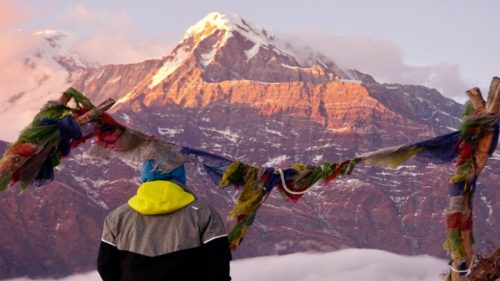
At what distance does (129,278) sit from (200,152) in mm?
2559

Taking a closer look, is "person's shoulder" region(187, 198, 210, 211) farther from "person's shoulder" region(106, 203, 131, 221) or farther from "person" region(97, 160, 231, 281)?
"person's shoulder" region(106, 203, 131, 221)

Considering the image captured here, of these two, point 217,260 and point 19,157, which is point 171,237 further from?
point 19,157

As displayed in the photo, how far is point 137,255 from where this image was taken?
4867 millimetres

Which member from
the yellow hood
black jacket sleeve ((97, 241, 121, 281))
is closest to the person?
the yellow hood

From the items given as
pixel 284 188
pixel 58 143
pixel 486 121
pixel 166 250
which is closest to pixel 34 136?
pixel 58 143

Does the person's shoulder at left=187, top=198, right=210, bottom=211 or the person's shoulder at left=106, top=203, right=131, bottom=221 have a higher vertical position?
the person's shoulder at left=187, top=198, right=210, bottom=211

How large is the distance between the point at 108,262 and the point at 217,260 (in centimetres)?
85

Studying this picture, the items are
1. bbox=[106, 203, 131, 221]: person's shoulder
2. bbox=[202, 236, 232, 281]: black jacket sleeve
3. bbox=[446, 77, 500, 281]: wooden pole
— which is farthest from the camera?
bbox=[446, 77, 500, 281]: wooden pole

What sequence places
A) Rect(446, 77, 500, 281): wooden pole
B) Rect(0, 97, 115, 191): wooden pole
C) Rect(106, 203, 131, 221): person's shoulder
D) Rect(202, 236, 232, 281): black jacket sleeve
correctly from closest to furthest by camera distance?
Rect(202, 236, 232, 281): black jacket sleeve
Rect(106, 203, 131, 221): person's shoulder
Rect(0, 97, 115, 191): wooden pole
Rect(446, 77, 500, 281): wooden pole

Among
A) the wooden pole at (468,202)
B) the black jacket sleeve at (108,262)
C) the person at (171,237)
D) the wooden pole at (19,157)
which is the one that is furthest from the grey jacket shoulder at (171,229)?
the wooden pole at (468,202)

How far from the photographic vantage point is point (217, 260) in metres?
4.73

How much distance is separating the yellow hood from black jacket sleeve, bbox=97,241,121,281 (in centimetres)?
37

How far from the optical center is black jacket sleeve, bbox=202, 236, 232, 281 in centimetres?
469

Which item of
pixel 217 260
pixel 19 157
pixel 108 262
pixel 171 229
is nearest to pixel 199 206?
pixel 171 229
